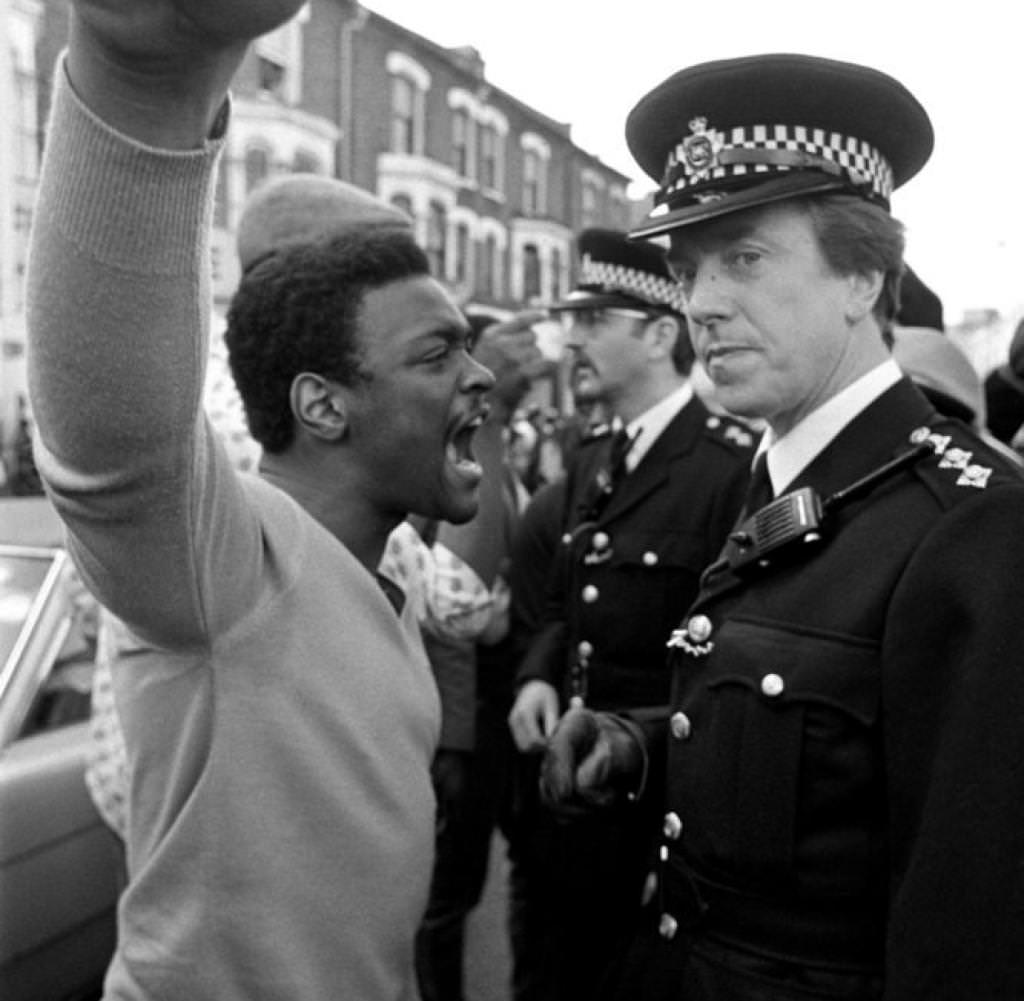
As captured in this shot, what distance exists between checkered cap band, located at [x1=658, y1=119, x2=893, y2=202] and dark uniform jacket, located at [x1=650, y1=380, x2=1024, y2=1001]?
0.38 metres

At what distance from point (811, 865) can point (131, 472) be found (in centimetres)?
108

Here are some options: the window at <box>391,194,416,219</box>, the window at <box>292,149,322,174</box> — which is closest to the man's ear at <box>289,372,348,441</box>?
the window at <box>292,149,322,174</box>

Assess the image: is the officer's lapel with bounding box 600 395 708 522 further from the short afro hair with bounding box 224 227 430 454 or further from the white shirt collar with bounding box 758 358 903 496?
the short afro hair with bounding box 224 227 430 454

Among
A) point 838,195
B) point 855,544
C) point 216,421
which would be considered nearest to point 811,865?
point 855,544

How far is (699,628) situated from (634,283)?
2260 millimetres

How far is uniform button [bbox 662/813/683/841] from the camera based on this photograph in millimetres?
1744

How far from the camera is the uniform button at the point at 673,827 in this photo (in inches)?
68.7

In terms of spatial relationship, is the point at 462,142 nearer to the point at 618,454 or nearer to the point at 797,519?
the point at 618,454

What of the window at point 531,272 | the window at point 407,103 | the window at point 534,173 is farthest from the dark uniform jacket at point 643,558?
the window at point 534,173

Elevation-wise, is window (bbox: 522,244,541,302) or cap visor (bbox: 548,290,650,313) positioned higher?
cap visor (bbox: 548,290,650,313)

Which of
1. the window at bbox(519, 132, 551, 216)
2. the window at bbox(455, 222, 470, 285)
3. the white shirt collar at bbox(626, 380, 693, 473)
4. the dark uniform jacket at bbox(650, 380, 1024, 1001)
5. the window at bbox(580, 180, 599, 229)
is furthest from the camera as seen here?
the window at bbox(580, 180, 599, 229)

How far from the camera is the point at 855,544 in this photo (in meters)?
1.58

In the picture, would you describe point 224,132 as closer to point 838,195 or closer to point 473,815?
point 838,195

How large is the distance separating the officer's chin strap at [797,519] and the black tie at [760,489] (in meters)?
0.16
